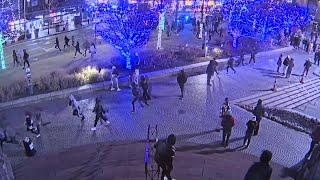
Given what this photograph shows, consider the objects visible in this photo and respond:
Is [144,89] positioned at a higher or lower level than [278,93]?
higher

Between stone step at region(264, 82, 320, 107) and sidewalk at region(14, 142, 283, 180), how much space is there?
297 inches

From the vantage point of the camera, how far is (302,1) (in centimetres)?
5569

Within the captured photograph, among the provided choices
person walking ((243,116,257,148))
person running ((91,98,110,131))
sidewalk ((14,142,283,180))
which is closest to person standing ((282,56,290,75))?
person walking ((243,116,257,148))

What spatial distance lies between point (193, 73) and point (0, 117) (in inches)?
446

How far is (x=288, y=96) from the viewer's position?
920 inches

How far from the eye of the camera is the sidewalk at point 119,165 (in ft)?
44.2

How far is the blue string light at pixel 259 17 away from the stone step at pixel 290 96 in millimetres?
10024

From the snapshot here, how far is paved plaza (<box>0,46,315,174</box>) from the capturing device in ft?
52.8

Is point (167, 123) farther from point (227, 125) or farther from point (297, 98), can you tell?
point (297, 98)

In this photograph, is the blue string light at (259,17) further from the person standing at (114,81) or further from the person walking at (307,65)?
the person standing at (114,81)

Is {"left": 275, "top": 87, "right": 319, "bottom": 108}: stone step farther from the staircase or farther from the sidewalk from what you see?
the sidewalk

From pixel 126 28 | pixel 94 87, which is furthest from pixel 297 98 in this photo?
pixel 94 87

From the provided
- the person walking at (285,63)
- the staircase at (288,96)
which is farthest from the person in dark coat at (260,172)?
the person walking at (285,63)

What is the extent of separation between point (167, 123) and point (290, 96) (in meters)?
8.67
